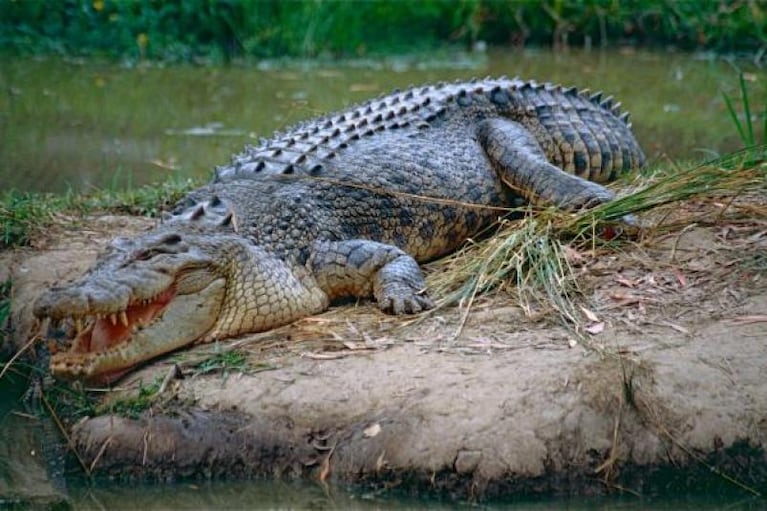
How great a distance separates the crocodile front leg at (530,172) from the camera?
6133mm

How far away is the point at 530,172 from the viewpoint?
6.39 meters

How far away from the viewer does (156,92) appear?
1168 cm

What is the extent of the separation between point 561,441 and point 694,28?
1095 centimetres

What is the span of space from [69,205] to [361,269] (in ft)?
7.71

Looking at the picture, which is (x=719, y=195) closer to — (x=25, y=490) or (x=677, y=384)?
(x=677, y=384)

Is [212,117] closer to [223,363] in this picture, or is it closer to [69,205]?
[69,205]

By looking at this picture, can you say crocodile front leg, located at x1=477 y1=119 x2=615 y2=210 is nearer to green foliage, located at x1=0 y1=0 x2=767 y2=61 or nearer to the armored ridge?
the armored ridge

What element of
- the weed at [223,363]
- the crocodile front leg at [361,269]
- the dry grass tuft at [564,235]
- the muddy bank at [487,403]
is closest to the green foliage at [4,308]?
the muddy bank at [487,403]

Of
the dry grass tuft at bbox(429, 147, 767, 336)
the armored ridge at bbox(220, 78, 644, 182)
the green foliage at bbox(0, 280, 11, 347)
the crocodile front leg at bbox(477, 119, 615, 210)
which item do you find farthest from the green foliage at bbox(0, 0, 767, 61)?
the dry grass tuft at bbox(429, 147, 767, 336)

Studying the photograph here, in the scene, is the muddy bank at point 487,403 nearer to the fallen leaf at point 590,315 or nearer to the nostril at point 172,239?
the fallen leaf at point 590,315

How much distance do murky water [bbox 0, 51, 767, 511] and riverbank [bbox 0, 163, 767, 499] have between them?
10 cm

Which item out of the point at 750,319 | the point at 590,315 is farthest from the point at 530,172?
the point at 750,319

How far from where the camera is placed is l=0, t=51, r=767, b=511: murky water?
4398mm

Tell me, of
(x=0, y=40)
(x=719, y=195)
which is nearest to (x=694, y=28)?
(x=0, y=40)
